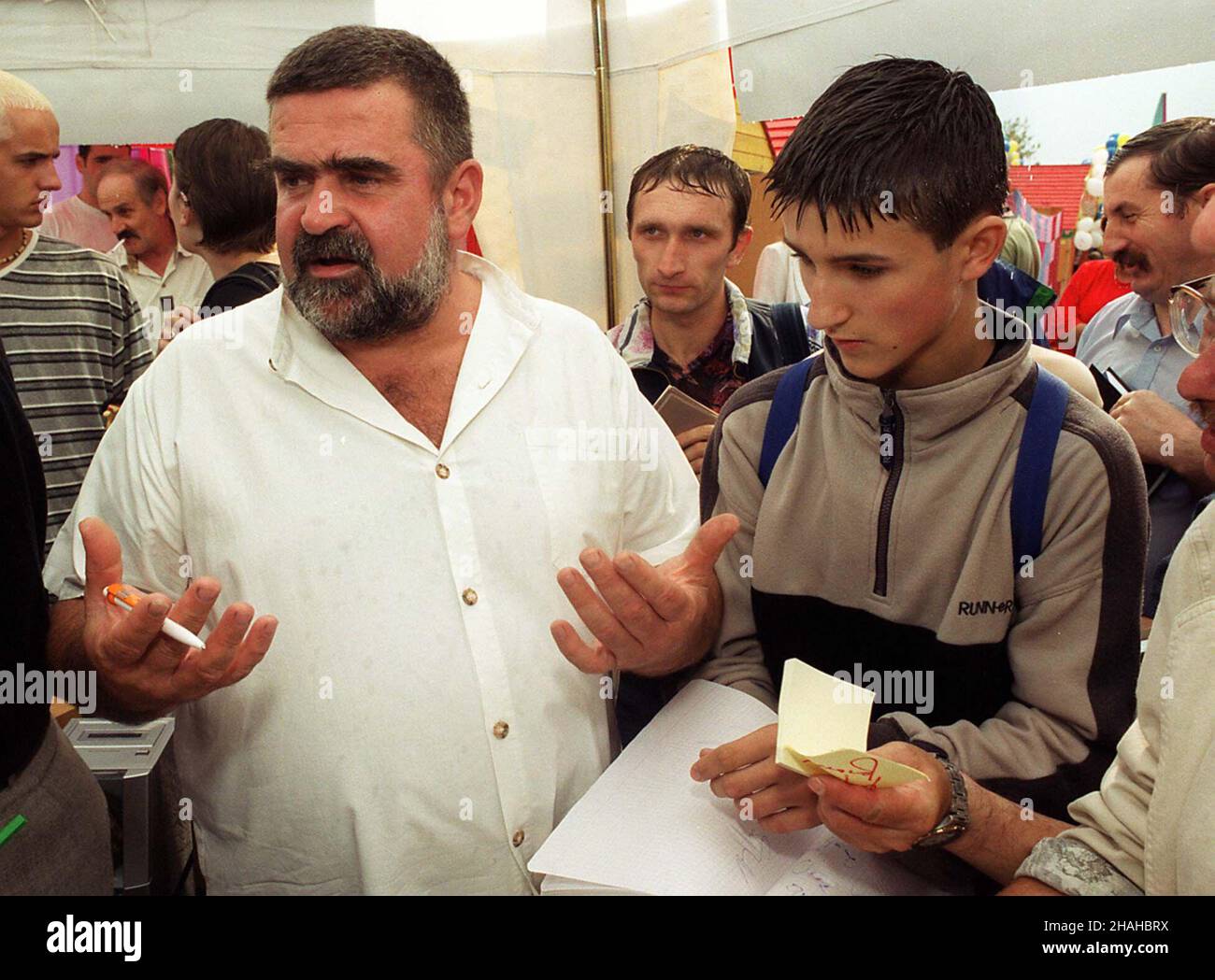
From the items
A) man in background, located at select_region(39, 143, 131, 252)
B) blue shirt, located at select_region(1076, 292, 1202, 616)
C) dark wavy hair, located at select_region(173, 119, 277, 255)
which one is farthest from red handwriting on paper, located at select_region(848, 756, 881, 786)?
man in background, located at select_region(39, 143, 131, 252)

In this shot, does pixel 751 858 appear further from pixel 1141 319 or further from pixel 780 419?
pixel 1141 319

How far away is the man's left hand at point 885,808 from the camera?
1195 millimetres

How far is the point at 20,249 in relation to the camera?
2.85 meters

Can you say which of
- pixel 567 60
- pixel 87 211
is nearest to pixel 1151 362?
pixel 567 60

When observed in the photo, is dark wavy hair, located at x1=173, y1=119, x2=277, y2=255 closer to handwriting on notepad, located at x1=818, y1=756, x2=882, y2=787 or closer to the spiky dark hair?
the spiky dark hair

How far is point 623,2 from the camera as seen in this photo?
189 inches

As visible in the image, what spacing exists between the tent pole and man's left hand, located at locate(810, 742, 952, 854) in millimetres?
4321

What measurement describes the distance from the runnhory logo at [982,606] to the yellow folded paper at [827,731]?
0.96 ft

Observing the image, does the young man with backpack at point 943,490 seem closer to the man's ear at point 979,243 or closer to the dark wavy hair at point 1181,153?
the man's ear at point 979,243

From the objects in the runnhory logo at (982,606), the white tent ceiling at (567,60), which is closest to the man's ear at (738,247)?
the white tent ceiling at (567,60)
